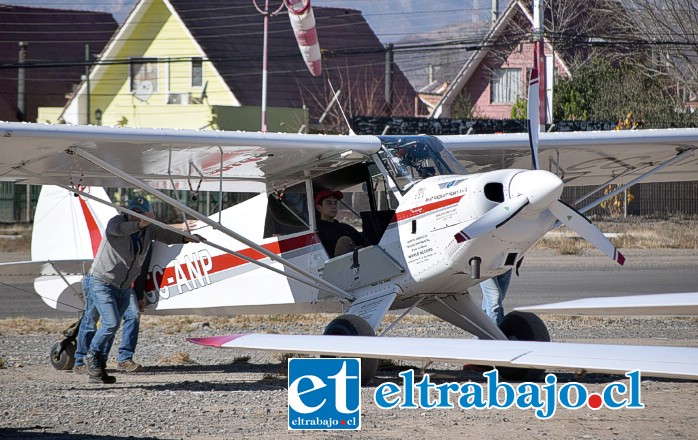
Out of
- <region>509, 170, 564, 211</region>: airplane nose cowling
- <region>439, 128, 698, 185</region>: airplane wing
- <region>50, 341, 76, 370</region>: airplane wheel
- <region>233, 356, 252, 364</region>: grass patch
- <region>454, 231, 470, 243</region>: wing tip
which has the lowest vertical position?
<region>233, 356, 252, 364</region>: grass patch

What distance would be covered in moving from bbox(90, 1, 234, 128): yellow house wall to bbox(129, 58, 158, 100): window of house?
193mm

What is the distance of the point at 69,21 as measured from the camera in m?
58.8

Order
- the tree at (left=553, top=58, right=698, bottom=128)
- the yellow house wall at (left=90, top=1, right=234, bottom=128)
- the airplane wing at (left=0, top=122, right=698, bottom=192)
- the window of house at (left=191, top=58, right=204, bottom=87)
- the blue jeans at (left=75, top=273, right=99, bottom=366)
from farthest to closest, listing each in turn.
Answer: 1. the window of house at (left=191, top=58, right=204, bottom=87)
2. the yellow house wall at (left=90, top=1, right=234, bottom=128)
3. the tree at (left=553, top=58, right=698, bottom=128)
4. the blue jeans at (left=75, top=273, right=99, bottom=366)
5. the airplane wing at (left=0, top=122, right=698, bottom=192)

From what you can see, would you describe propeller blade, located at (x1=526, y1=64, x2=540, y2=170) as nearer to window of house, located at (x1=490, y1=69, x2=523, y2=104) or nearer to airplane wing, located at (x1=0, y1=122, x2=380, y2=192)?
airplane wing, located at (x1=0, y1=122, x2=380, y2=192)

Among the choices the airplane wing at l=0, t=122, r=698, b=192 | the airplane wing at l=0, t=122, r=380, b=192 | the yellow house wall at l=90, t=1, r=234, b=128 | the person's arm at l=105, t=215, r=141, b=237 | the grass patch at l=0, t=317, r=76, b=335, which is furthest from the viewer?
the yellow house wall at l=90, t=1, r=234, b=128

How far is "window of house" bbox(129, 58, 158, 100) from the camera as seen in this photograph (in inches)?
1692

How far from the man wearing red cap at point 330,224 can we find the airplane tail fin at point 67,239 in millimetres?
2979

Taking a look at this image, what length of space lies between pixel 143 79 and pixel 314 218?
112ft

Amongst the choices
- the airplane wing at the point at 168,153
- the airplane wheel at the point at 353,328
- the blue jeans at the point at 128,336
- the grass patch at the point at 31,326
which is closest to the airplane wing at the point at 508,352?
the airplane wheel at the point at 353,328

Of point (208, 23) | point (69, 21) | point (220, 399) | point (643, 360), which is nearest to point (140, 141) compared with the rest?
point (220, 399)

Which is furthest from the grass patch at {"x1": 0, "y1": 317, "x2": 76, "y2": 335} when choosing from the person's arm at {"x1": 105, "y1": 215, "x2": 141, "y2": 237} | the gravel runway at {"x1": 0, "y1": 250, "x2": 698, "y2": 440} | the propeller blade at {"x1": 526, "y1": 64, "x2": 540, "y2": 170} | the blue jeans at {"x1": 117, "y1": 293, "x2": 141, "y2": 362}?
the propeller blade at {"x1": 526, "y1": 64, "x2": 540, "y2": 170}

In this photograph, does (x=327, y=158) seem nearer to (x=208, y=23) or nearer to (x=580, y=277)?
(x=580, y=277)

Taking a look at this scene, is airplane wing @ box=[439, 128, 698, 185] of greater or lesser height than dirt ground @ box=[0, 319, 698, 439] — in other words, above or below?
above

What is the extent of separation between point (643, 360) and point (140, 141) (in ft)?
20.3
